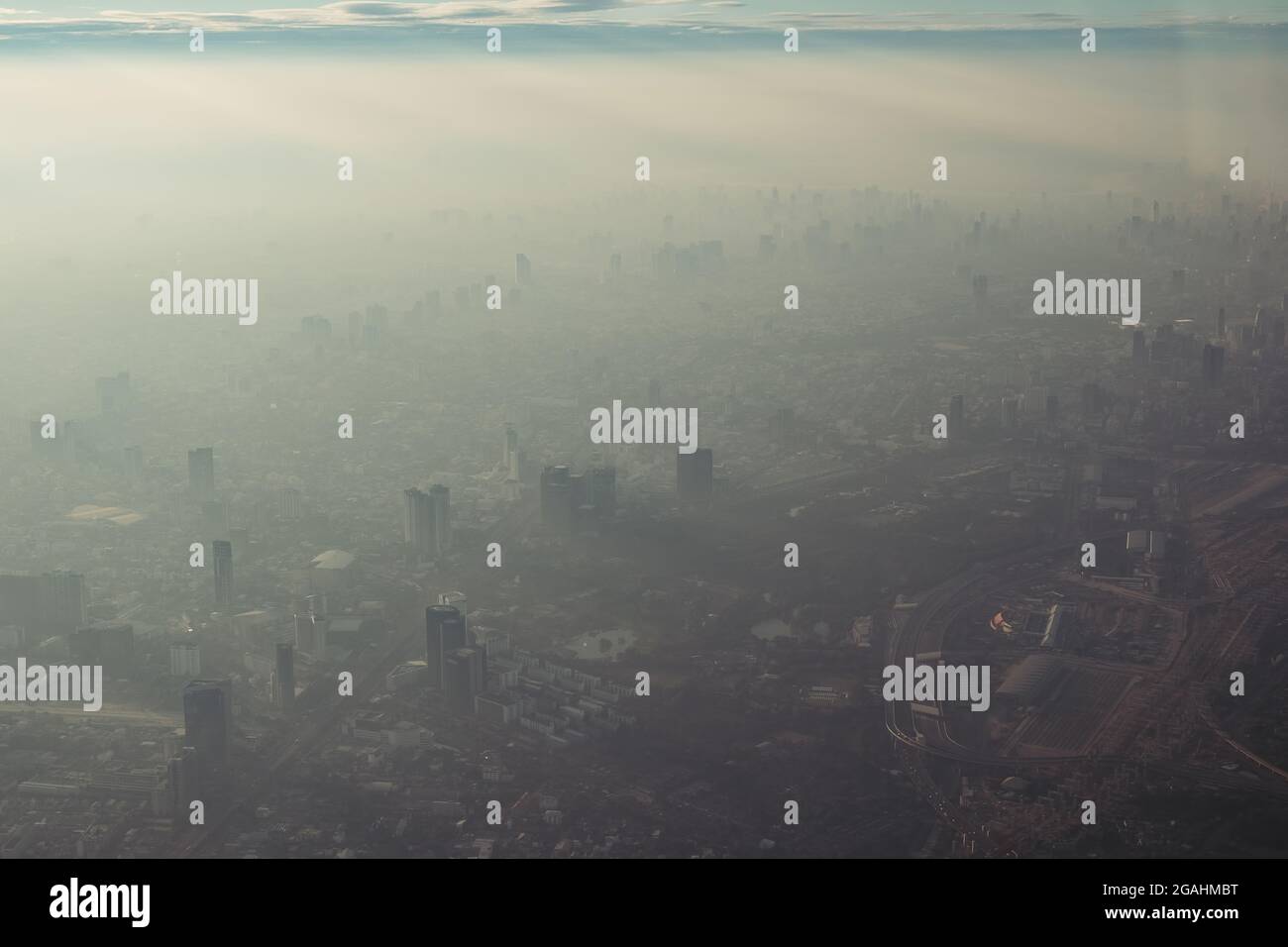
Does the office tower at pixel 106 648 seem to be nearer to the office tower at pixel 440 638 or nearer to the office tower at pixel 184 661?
the office tower at pixel 184 661

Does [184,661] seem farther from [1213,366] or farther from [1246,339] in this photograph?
[1246,339]

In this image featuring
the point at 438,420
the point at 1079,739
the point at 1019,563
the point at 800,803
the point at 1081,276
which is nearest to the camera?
the point at 800,803

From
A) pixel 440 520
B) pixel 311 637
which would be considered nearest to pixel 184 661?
pixel 311 637

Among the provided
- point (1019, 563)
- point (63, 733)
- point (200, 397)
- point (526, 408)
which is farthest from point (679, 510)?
point (200, 397)

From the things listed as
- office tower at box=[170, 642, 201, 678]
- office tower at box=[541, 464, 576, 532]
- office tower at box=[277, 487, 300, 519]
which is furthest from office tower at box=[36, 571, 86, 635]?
office tower at box=[541, 464, 576, 532]

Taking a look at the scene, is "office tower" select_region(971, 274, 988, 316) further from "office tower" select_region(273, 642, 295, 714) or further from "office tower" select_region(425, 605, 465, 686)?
"office tower" select_region(273, 642, 295, 714)

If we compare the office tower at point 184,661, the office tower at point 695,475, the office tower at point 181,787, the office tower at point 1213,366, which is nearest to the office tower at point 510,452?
the office tower at point 695,475

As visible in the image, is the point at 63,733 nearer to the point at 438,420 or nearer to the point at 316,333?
the point at 438,420
